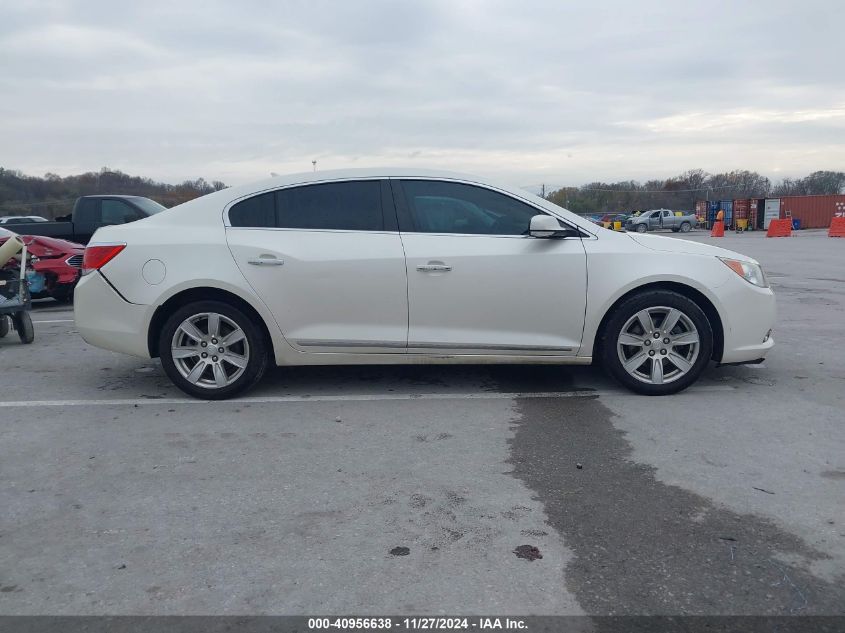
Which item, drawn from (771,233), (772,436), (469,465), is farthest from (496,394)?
(771,233)

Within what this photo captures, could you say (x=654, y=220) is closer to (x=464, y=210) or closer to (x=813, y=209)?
(x=813, y=209)

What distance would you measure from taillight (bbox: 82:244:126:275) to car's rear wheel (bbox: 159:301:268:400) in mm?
612

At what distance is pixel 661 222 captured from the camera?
52.5 m

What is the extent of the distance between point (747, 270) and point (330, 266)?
119 inches

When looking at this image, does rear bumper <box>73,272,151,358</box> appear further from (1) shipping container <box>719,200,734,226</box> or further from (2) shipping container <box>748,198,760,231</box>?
(1) shipping container <box>719,200,734,226</box>

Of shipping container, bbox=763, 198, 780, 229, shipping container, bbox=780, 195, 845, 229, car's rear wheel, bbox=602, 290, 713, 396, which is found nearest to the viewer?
car's rear wheel, bbox=602, 290, 713, 396

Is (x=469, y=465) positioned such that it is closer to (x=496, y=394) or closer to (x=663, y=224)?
(x=496, y=394)

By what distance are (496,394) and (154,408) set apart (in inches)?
95.8

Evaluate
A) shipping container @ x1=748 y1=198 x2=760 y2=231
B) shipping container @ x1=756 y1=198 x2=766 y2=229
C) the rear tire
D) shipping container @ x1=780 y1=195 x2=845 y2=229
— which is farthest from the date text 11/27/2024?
shipping container @ x1=780 y1=195 x2=845 y2=229

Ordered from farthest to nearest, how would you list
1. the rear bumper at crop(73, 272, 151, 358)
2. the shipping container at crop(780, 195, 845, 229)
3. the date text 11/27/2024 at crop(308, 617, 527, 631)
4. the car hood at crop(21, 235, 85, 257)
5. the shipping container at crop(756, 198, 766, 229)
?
the shipping container at crop(780, 195, 845, 229) → the shipping container at crop(756, 198, 766, 229) → the car hood at crop(21, 235, 85, 257) → the rear bumper at crop(73, 272, 151, 358) → the date text 11/27/2024 at crop(308, 617, 527, 631)

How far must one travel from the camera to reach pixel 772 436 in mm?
4441

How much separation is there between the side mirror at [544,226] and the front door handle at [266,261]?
69.7 inches

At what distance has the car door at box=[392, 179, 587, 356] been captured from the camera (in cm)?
524

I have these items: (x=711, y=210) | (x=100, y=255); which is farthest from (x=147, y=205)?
(x=711, y=210)
